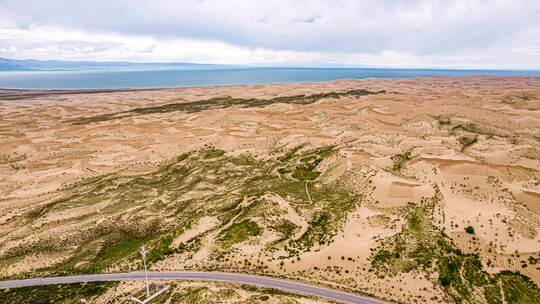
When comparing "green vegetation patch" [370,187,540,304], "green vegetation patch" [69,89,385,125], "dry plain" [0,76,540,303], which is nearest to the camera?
"green vegetation patch" [370,187,540,304]

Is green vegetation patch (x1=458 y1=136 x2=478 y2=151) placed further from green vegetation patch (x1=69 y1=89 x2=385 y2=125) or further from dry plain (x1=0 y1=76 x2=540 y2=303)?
green vegetation patch (x1=69 y1=89 x2=385 y2=125)

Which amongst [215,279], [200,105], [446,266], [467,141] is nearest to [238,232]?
[215,279]

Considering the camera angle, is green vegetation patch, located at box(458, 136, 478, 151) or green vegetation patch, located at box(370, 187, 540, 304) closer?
green vegetation patch, located at box(370, 187, 540, 304)

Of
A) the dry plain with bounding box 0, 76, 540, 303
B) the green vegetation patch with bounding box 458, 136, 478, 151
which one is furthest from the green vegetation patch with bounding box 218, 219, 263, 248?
the green vegetation patch with bounding box 458, 136, 478, 151

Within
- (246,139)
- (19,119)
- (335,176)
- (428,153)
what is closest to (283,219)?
(335,176)

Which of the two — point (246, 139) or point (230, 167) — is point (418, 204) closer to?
point (230, 167)
